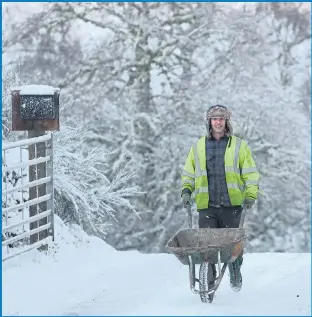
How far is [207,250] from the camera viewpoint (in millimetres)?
7023

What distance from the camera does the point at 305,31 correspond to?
25.6 m

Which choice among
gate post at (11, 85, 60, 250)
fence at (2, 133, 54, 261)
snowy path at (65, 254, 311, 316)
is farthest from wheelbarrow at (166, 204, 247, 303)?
gate post at (11, 85, 60, 250)

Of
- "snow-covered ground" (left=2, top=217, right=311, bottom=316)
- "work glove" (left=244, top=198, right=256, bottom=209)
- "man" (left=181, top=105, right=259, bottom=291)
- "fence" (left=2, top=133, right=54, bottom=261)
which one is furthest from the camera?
"fence" (left=2, top=133, right=54, bottom=261)

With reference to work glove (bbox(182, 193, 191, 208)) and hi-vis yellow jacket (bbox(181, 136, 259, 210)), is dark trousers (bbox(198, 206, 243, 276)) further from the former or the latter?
work glove (bbox(182, 193, 191, 208))

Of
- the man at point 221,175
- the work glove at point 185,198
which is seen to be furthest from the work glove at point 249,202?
the work glove at point 185,198

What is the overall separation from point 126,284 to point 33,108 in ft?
7.46

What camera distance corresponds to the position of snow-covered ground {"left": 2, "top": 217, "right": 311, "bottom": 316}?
714cm

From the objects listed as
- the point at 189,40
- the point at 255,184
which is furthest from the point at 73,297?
the point at 189,40

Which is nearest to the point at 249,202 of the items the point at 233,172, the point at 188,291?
the point at 233,172

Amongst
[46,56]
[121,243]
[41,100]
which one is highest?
[46,56]

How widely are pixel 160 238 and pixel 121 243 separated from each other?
141 cm

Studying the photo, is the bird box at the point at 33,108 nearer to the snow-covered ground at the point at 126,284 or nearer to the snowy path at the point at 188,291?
the snow-covered ground at the point at 126,284

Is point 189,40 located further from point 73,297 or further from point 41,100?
point 73,297

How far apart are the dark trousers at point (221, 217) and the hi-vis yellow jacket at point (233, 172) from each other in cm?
8
